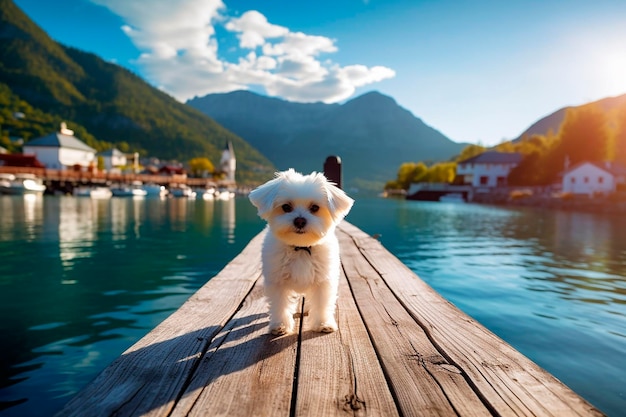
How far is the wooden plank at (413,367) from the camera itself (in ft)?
7.18

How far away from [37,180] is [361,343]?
7486 cm

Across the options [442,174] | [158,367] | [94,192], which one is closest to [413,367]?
[158,367]

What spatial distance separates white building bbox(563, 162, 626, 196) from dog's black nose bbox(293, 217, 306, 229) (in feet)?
224

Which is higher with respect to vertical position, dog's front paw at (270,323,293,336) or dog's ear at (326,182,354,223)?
dog's ear at (326,182,354,223)

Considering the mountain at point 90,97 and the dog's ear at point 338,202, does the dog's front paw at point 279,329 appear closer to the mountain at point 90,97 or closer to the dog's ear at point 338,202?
the dog's ear at point 338,202

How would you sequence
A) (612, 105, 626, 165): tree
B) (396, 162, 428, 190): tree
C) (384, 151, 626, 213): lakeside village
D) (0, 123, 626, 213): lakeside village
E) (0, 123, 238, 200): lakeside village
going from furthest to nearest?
(396, 162, 428, 190): tree, (0, 123, 238, 200): lakeside village, (612, 105, 626, 165): tree, (0, 123, 626, 213): lakeside village, (384, 151, 626, 213): lakeside village

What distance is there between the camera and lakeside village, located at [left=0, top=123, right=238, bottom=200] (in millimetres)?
61719

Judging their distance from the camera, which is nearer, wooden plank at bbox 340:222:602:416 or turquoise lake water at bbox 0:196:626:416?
wooden plank at bbox 340:222:602:416

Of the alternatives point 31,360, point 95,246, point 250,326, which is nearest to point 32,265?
point 95,246

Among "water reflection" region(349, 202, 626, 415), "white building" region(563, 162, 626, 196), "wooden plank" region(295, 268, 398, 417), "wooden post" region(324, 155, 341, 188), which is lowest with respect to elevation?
"water reflection" region(349, 202, 626, 415)

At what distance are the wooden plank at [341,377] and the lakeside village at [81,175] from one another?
2564 inches

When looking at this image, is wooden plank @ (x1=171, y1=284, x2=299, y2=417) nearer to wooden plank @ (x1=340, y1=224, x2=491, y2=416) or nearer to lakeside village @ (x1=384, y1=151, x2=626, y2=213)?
wooden plank @ (x1=340, y1=224, x2=491, y2=416)

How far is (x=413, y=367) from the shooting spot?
268 cm

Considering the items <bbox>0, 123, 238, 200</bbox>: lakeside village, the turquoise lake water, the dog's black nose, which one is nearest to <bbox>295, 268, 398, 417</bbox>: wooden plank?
the dog's black nose
